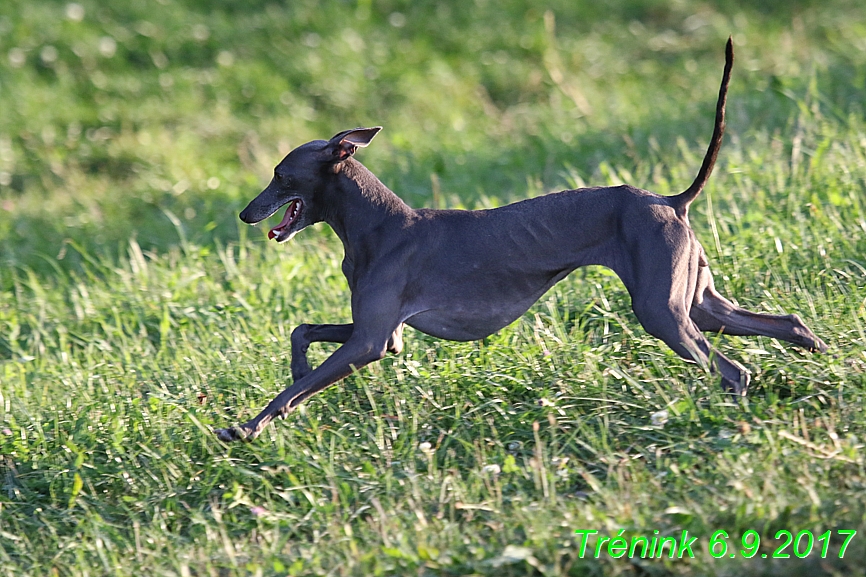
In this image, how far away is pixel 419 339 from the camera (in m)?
Result: 4.64

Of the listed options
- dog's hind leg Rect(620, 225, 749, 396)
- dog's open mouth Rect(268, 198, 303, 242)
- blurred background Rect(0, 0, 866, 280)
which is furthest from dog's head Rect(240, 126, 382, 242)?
blurred background Rect(0, 0, 866, 280)

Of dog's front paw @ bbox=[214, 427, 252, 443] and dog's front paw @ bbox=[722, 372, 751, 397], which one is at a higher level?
dog's front paw @ bbox=[214, 427, 252, 443]

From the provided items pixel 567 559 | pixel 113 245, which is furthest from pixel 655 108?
pixel 567 559

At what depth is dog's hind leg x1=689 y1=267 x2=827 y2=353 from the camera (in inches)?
155

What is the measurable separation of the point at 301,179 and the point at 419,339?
3.51 ft

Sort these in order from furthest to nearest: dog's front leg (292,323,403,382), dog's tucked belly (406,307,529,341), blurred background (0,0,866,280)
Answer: blurred background (0,0,866,280)
dog's front leg (292,323,403,382)
dog's tucked belly (406,307,529,341)

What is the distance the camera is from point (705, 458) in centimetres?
351

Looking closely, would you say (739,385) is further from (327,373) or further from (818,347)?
(327,373)

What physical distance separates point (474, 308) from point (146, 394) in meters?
1.64

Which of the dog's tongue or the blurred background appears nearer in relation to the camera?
the dog's tongue

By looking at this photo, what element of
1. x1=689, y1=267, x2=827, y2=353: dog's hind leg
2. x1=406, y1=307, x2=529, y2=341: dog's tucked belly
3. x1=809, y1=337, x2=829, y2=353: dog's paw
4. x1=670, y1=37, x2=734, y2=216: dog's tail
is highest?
x1=670, y1=37, x2=734, y2=216: dog's tail

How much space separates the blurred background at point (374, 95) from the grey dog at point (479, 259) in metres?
2.19

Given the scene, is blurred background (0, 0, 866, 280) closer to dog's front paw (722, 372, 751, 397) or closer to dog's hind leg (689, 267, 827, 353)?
A: dog's hind leg (689, 267, 827, 353)

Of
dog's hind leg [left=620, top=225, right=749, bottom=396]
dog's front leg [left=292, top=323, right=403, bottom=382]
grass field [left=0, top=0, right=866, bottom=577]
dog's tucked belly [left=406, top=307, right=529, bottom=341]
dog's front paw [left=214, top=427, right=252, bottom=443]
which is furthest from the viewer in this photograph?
dog's front leg [left=292, top=323, right=403, bottom=382]
